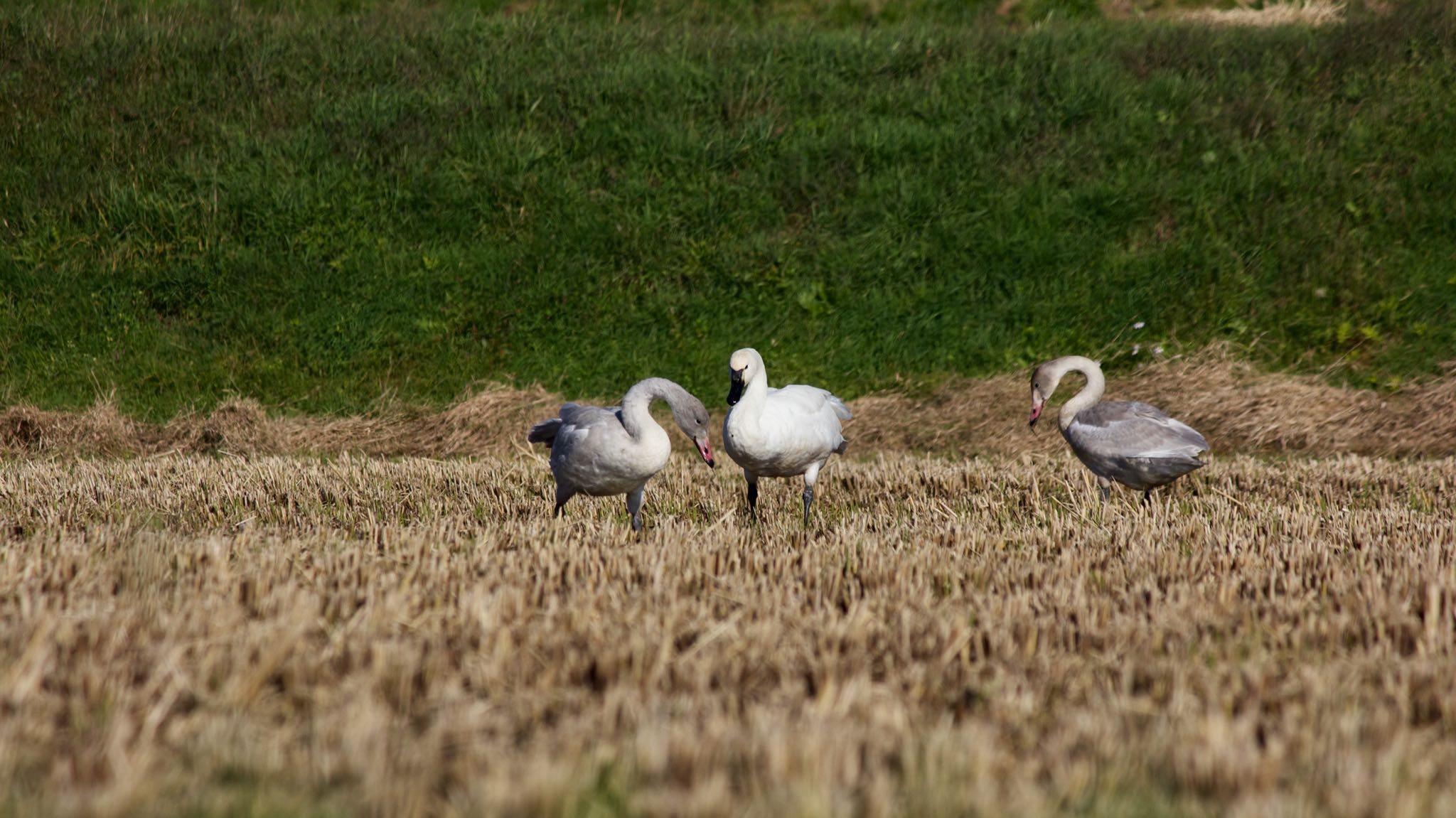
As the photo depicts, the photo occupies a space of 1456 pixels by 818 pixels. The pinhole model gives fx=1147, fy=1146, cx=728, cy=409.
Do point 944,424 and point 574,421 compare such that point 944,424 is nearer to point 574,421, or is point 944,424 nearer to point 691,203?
point 691,203

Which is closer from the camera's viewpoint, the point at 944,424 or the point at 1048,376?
the point at 1048,376

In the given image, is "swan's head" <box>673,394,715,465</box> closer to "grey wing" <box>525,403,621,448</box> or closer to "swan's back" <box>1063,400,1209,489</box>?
"grey wing" <box>525,403,621,448</box>

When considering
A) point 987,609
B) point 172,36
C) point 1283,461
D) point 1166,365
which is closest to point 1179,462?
point 1283,461

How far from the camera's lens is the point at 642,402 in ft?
20.9

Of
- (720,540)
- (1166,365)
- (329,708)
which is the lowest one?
(1166,365)

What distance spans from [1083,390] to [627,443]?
3.82 metres

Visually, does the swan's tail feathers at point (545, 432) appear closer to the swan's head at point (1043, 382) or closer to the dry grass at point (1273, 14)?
the swan's head at point (1043, 382)

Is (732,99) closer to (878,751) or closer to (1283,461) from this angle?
(1283,461)

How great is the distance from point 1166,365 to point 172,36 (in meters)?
14.2

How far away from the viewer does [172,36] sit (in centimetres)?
1648

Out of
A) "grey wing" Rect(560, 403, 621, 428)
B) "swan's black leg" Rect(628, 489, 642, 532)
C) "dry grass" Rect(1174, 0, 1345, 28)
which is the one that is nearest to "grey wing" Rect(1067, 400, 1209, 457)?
"swan's black leg" Rect(628, 489, 642, 532)

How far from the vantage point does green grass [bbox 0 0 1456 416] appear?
1248 centimetres

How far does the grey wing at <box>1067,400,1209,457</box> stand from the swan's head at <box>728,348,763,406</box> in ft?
7.81

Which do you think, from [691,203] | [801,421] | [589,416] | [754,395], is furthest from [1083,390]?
[691,203]
